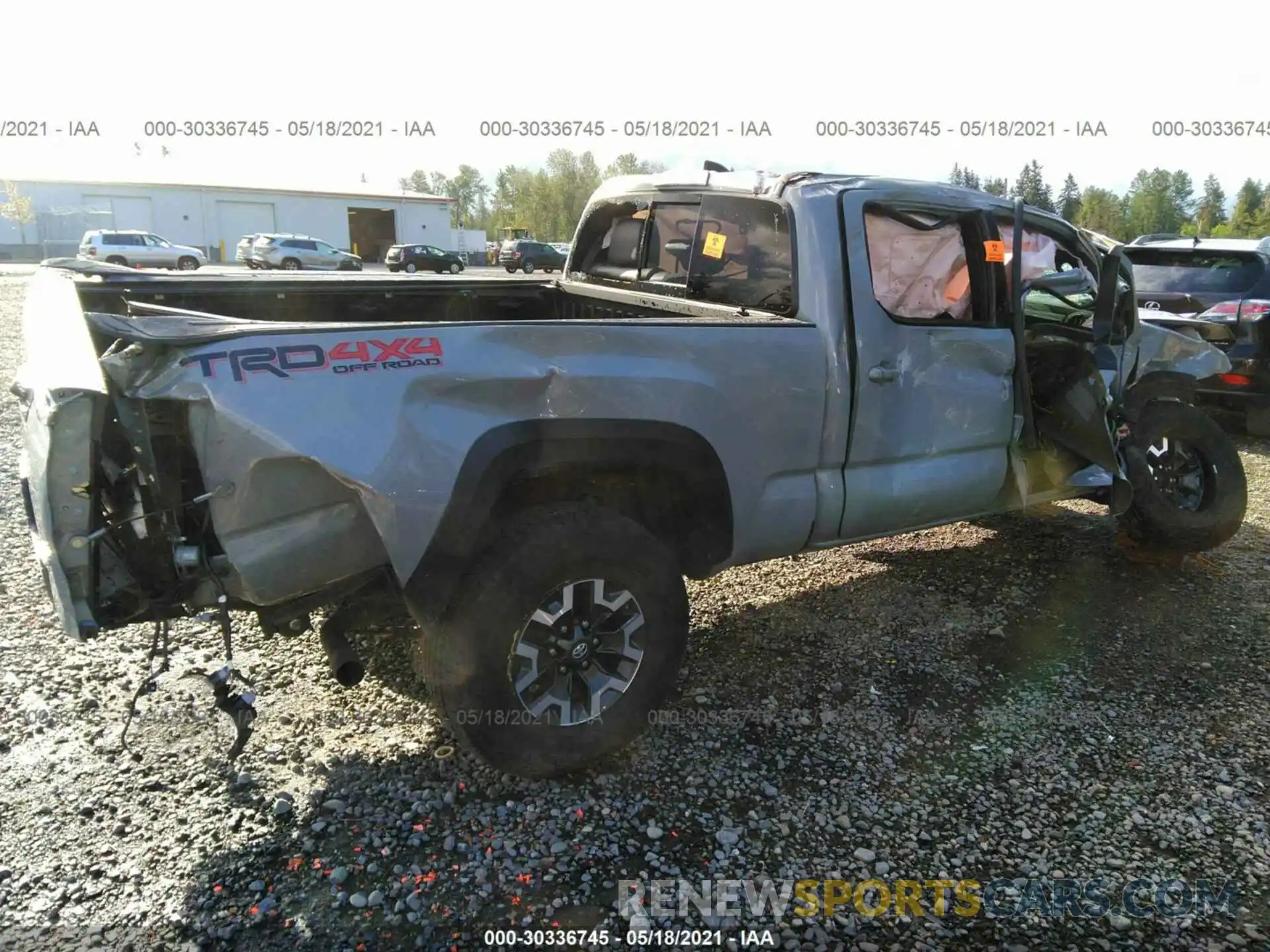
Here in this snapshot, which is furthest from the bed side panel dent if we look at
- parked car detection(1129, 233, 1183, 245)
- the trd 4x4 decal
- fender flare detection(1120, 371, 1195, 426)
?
parked car detection(1129, 233, 1183, 245)

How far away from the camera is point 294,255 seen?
3388cm

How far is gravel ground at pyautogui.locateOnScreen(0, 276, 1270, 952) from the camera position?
8.14 ft

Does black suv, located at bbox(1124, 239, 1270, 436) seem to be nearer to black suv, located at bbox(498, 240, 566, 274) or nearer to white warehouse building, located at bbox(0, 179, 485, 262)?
black suv, located at bbox(498, 240, 566, 274)

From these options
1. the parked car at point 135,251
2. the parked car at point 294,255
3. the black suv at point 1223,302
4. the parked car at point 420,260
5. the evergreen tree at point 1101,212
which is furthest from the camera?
the evergreen tree at point 1101,212

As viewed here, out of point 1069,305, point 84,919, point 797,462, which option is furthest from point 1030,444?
point 84,919

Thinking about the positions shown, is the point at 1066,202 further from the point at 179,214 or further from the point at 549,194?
the point at 179,214

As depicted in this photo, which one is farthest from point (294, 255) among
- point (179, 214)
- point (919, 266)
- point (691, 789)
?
point (691, 789)

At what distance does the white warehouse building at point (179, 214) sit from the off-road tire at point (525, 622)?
4756cm

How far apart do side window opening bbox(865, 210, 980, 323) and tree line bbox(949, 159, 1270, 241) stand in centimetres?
5230

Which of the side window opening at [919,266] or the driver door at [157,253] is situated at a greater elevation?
the driver door at [157,253]

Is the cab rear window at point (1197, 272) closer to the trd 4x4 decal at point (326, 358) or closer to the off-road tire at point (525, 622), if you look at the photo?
the off-road tire at point (525, 622)

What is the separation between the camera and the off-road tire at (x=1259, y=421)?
7973 mm

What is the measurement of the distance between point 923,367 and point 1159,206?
77.8 metres
